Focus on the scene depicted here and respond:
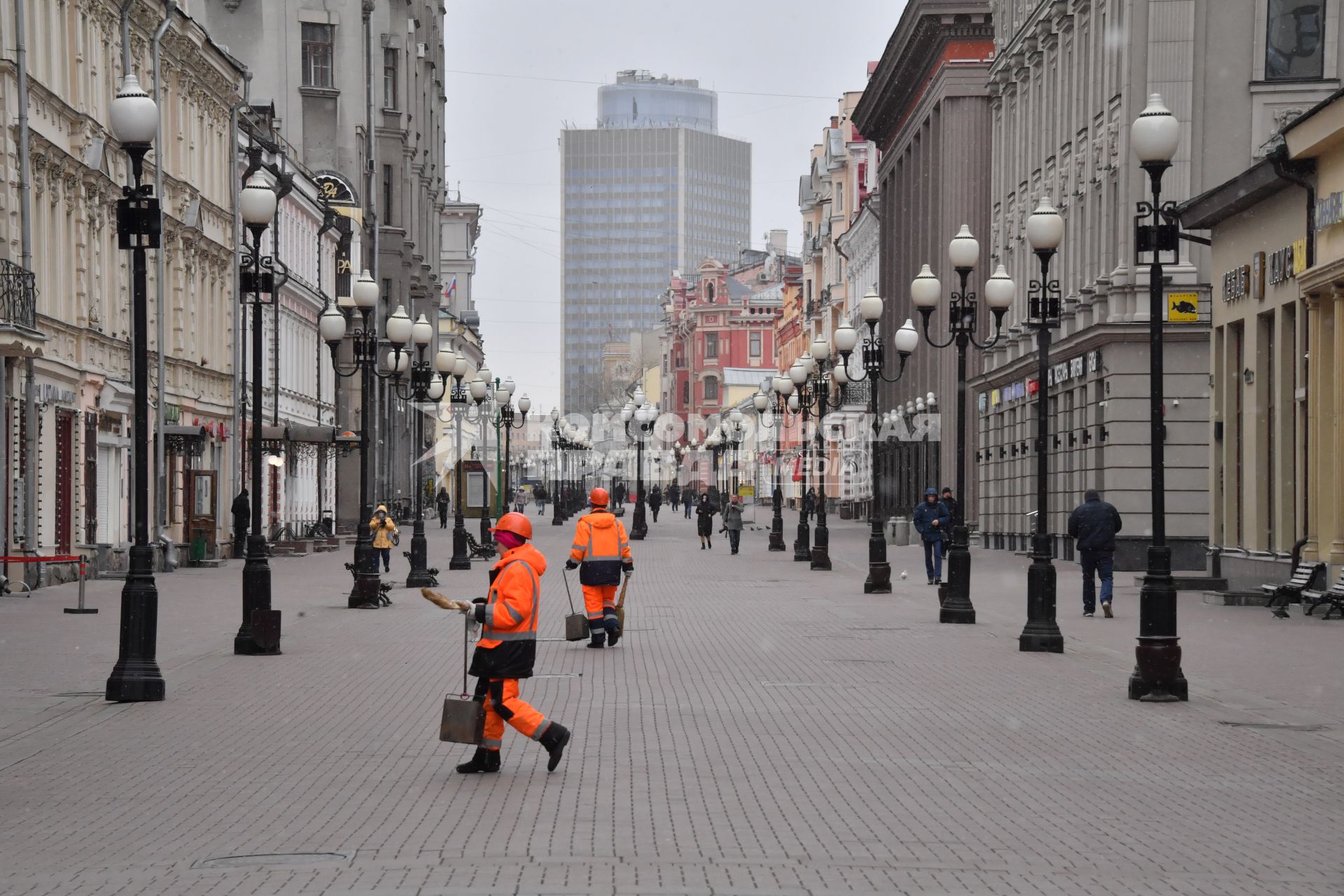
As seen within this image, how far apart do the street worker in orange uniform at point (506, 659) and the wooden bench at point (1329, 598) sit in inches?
600

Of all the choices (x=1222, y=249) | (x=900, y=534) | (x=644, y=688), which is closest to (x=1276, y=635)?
(x=644, y=688)

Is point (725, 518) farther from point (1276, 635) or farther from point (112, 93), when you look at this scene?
point (1276, 635)

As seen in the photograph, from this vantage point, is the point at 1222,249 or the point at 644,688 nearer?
the point at 644,688

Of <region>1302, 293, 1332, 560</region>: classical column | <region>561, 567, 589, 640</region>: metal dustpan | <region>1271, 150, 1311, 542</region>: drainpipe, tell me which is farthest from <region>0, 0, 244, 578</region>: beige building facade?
<region>1302, 293, 1332, 560</region>: classical column

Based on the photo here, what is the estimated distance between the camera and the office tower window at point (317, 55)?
64688 mm

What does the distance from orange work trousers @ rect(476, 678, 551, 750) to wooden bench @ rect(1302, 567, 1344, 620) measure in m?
15.4

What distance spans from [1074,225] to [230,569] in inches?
766

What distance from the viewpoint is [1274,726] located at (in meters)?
13.6

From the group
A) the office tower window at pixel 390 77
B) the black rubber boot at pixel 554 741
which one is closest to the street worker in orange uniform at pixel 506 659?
the black rubber boot at pixel 554 741

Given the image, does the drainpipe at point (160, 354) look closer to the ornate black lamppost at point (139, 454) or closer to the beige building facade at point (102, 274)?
the beige building facade at point (102, 274)

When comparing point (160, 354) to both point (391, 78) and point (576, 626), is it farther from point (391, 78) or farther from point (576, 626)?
point (391, 78)

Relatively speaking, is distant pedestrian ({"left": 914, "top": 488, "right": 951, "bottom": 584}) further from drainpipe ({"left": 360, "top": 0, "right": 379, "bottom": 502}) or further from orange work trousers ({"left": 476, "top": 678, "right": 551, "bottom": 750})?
drainpipe ({"left": 360, "top": 0, "right": 379, "bottom": 502})

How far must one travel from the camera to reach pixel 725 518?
4981 cm

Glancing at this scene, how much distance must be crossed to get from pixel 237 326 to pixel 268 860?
1525 inches
